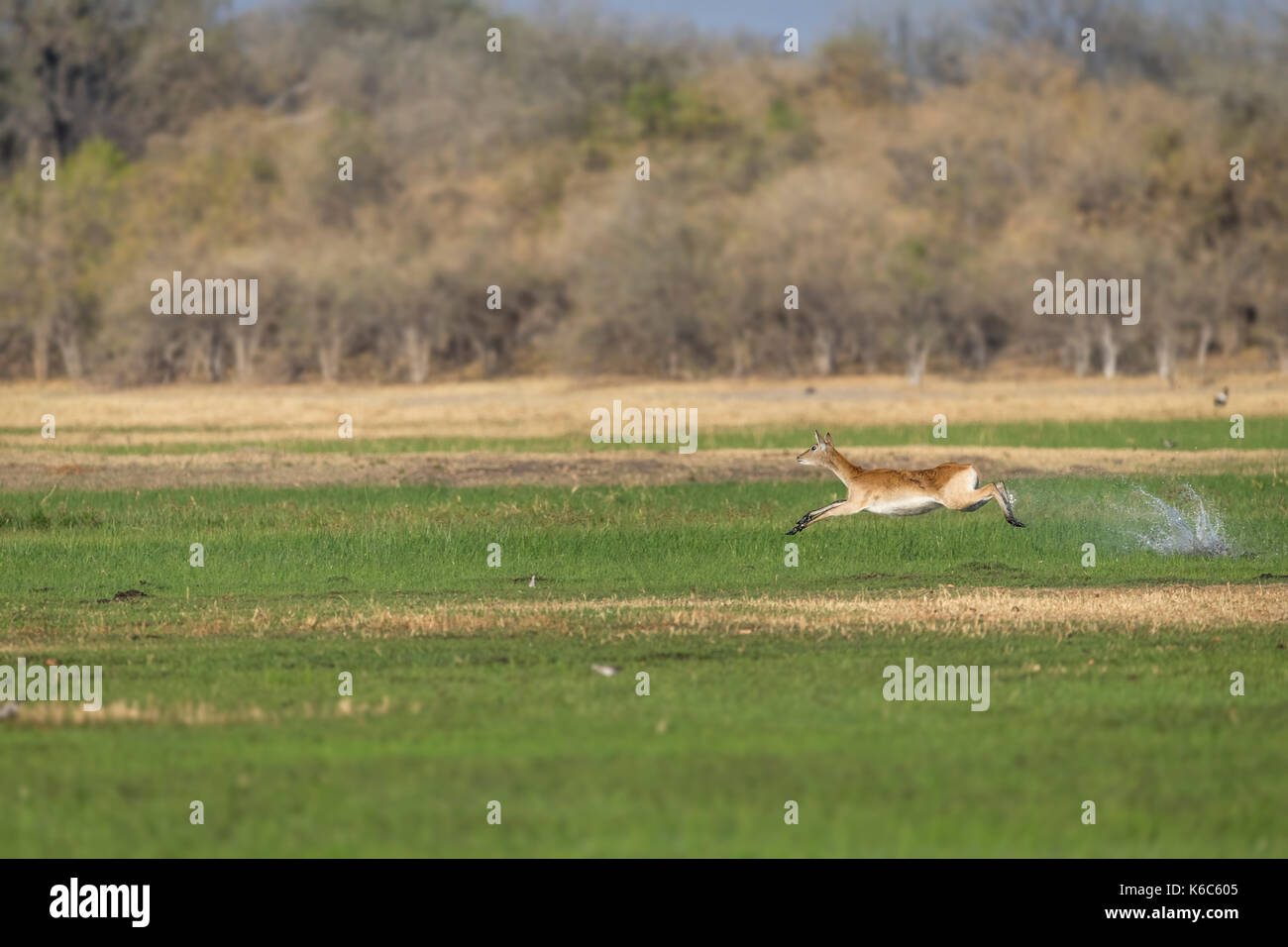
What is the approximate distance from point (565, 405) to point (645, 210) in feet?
103

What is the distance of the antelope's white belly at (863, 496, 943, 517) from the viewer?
2039cm

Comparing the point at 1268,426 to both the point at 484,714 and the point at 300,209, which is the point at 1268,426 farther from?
the point at 300,209

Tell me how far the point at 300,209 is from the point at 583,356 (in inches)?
973

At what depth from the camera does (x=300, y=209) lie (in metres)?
103

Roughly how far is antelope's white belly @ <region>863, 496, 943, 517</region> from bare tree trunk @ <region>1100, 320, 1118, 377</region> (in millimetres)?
56283

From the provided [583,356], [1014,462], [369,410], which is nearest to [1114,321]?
[583,356]

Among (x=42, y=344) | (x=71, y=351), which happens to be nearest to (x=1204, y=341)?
(x=71, y=351)

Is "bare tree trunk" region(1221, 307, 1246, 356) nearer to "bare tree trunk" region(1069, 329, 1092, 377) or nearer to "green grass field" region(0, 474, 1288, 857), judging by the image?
"bare tree trunk" region(1069, 329, 1092, 377)

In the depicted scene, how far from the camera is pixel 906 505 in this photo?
2047 centimetres

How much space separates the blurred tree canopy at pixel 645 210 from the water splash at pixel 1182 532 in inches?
2024

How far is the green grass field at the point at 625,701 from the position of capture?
918 cm

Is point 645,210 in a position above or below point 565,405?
above

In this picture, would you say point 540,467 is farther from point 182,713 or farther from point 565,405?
point 565,405
